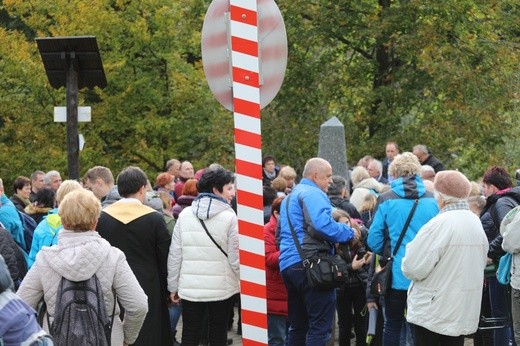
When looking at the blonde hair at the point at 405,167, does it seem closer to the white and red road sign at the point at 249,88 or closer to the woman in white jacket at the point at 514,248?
the woman in white jacket at the point at 514,248

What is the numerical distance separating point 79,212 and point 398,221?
3938 millimetres

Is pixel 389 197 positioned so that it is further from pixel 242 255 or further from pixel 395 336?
pixel 242 255

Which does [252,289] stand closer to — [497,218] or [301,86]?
[497,218]

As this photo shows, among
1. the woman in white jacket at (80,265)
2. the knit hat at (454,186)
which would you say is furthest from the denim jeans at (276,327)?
the woman in white jacket at (80,265)

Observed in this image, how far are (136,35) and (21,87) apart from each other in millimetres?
2880

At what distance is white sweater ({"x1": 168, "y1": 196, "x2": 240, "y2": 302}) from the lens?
977cm

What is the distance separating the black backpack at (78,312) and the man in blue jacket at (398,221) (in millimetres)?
3854

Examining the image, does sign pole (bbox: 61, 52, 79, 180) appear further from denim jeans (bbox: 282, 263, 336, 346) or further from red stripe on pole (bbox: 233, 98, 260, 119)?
red stripe on pole (bbox: 233, 98, 260, 119)

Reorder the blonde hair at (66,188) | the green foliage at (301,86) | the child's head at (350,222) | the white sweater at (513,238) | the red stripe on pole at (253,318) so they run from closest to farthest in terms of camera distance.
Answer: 1. the red stripe on pole at (253,318)
2. the blonde hair at (66,188)
3. the white sweater at (513,238)
4. the child's head at (350,222)
5. the green foliage at (301,86)

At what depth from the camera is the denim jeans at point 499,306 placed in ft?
37.0

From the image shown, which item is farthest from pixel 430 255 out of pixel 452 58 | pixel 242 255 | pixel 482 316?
pixel 452 58

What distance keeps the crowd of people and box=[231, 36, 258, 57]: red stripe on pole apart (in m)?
1.37

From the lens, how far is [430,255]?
343 inches

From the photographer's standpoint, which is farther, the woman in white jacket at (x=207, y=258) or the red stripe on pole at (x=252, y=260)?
the woman in white jacket at (x=207, y=258)
